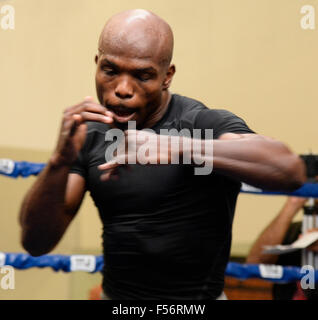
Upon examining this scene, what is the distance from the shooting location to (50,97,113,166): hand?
103 cm

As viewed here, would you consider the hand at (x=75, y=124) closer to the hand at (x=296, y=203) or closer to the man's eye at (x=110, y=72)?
the man's eye at (x=110, y=72)

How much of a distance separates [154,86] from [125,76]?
0.06 m

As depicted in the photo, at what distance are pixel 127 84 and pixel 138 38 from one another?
96mm

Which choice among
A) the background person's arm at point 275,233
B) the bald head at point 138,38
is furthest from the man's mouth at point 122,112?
the background person's arm at point 275,233

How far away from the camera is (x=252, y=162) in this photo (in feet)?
3.34

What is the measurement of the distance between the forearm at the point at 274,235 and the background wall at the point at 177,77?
1.25 feet

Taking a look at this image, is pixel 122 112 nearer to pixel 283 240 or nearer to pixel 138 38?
pixel 138 38

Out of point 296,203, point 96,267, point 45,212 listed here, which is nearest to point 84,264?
point 96,267

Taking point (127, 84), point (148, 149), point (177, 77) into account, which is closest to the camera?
point (148, 149)

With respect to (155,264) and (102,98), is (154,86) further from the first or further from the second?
(155,264)

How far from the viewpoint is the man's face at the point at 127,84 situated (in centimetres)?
110

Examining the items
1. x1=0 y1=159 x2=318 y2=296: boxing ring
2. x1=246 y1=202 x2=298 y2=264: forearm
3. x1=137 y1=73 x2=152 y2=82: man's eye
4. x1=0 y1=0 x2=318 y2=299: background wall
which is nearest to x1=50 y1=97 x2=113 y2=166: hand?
x1=137 y1=73 x2=152 y2=82: man's eye

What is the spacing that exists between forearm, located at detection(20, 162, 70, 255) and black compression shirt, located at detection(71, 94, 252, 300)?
9 cm

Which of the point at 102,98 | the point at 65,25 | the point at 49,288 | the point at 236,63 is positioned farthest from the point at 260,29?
the point at 102,98
